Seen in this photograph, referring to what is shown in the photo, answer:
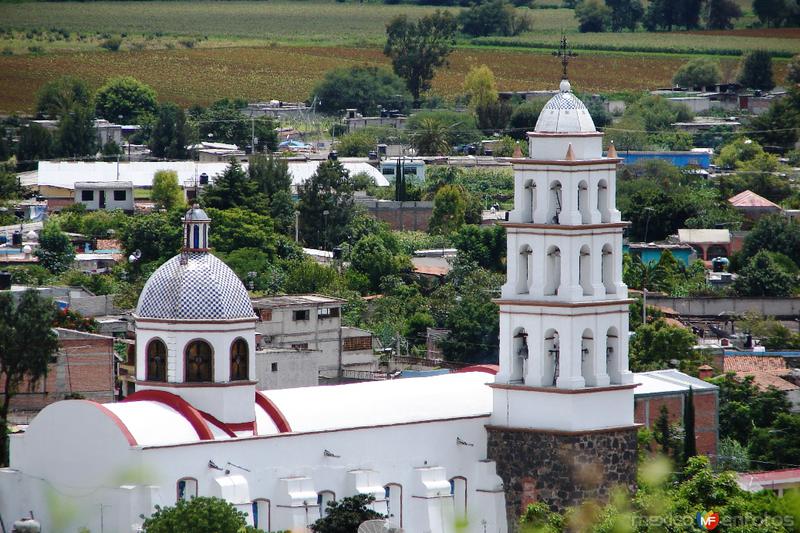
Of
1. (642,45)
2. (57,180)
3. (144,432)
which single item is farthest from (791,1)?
→ (144,432)

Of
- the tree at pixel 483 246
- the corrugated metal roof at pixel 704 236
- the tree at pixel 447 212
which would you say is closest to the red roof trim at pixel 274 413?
the tree at pixel 483 246

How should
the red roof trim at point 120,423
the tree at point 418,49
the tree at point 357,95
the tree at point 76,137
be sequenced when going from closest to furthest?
the red roof trim at point 120,423, the tree at point 76,137, the tree at point 357,95, the tree at point 418,49

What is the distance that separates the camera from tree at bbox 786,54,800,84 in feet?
561

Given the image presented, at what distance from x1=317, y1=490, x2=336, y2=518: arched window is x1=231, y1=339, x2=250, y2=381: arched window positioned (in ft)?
8.38

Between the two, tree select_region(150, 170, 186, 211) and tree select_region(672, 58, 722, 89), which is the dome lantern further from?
→ tree select_region(672, 58, 722, 89)

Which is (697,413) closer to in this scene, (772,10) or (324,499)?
(324,499)

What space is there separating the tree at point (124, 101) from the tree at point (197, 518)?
107 meters

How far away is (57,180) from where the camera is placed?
11962cm

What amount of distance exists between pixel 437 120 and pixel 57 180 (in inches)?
1509

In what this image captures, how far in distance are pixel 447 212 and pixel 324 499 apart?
61.3 metres

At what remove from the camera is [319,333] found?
7744cm

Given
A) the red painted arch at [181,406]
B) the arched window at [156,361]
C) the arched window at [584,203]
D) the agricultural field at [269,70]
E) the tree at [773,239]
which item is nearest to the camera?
the red painted arch at [181,406]

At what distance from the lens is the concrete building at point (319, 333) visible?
7638 centimetres

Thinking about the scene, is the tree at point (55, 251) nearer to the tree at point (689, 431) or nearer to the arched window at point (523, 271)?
the tree at point (689, 431)
